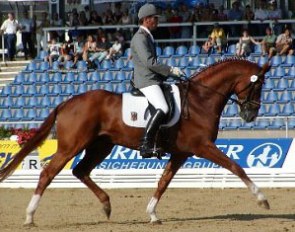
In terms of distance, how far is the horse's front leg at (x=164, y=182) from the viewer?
11.8 metres

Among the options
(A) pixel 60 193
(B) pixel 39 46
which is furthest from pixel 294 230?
(B) pixel 39 46

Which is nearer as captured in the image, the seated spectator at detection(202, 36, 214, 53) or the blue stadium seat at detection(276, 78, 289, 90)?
the blue stadium seat at detection(276, 78, 289, 90)

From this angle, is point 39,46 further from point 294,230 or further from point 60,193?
point 294,230

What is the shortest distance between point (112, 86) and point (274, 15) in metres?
4.77

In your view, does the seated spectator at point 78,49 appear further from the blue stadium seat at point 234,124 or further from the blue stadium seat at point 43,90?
the blue stadium seat at point 234,124

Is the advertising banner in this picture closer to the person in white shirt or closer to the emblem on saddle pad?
the emblem on saddle pad

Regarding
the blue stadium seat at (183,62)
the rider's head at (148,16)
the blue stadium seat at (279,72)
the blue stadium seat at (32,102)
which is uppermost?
the rider's head at (148,16)

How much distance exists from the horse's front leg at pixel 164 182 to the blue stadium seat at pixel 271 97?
11414 millimetres

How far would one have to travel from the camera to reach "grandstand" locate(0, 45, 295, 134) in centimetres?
2350

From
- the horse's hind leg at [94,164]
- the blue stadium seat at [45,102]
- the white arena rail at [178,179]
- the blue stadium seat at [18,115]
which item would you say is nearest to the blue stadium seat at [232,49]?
the blue stadium seat at [45,102]

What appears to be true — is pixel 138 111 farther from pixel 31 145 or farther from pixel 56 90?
pixel 56 90

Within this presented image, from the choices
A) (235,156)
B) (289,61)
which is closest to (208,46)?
(289,61)

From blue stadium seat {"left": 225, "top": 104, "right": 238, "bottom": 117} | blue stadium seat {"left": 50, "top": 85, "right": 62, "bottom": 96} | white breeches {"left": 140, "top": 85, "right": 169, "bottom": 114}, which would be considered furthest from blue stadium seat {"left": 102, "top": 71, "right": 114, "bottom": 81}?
white breeches {"left": 140, "top": 85, "right": 169, "bottom": 114}

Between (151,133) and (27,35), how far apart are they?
1751 cm
